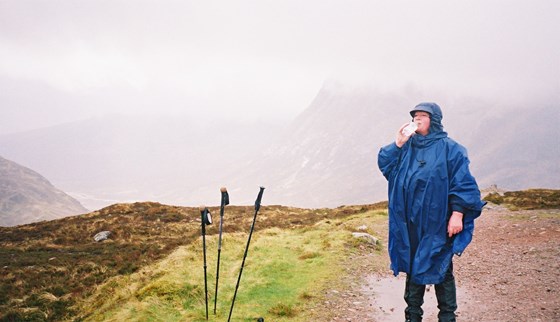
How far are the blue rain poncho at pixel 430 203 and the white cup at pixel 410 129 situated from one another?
22 centimetres

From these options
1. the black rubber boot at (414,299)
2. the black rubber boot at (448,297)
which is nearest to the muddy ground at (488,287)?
the black rubber boot at (414,299)

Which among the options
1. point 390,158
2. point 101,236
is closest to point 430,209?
point 390,158

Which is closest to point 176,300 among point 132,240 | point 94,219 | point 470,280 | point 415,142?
point 415,142

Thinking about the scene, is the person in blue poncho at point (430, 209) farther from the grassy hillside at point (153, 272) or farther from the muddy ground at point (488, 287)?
the grassy hillside at point (153, 272)

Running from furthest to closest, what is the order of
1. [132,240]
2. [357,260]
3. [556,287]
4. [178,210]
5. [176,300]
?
[178,210] → [132,240] → [357,260] → [556,287] → [176,300]

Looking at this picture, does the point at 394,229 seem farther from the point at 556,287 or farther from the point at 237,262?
the point at 237,262

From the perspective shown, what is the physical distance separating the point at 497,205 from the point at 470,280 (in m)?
21.6

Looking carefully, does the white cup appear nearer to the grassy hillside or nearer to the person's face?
the person's face

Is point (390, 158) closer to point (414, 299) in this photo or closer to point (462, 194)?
point (462, 194)

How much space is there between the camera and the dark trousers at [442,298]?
18.5ft

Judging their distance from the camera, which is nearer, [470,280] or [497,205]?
[470,280]

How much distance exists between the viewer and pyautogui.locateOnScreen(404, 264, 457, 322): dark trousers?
5637 millimetres

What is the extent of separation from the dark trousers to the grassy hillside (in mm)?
3035

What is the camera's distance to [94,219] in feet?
98.3
